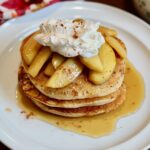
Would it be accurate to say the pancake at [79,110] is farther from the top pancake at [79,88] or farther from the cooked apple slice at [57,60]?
the cooked apple slice at [57,60]

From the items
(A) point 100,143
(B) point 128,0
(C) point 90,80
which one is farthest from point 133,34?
(A) point 100,143

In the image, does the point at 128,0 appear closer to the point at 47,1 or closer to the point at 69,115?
the point at 47,1

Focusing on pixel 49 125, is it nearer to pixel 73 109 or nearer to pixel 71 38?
pixel 73 109

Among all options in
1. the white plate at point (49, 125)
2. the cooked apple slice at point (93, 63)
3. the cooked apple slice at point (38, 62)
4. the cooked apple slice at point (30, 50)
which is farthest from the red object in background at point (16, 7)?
the cooked apple slice at point (93, 63)

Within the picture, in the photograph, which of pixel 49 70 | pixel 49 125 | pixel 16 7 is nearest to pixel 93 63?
pixel 49 70

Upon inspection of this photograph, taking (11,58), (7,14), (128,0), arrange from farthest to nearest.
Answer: (128,0) < (7,14) < (11,58)

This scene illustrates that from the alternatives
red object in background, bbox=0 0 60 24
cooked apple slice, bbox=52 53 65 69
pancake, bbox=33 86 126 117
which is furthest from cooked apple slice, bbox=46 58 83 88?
red object in background, bbox=0 0 60 24
